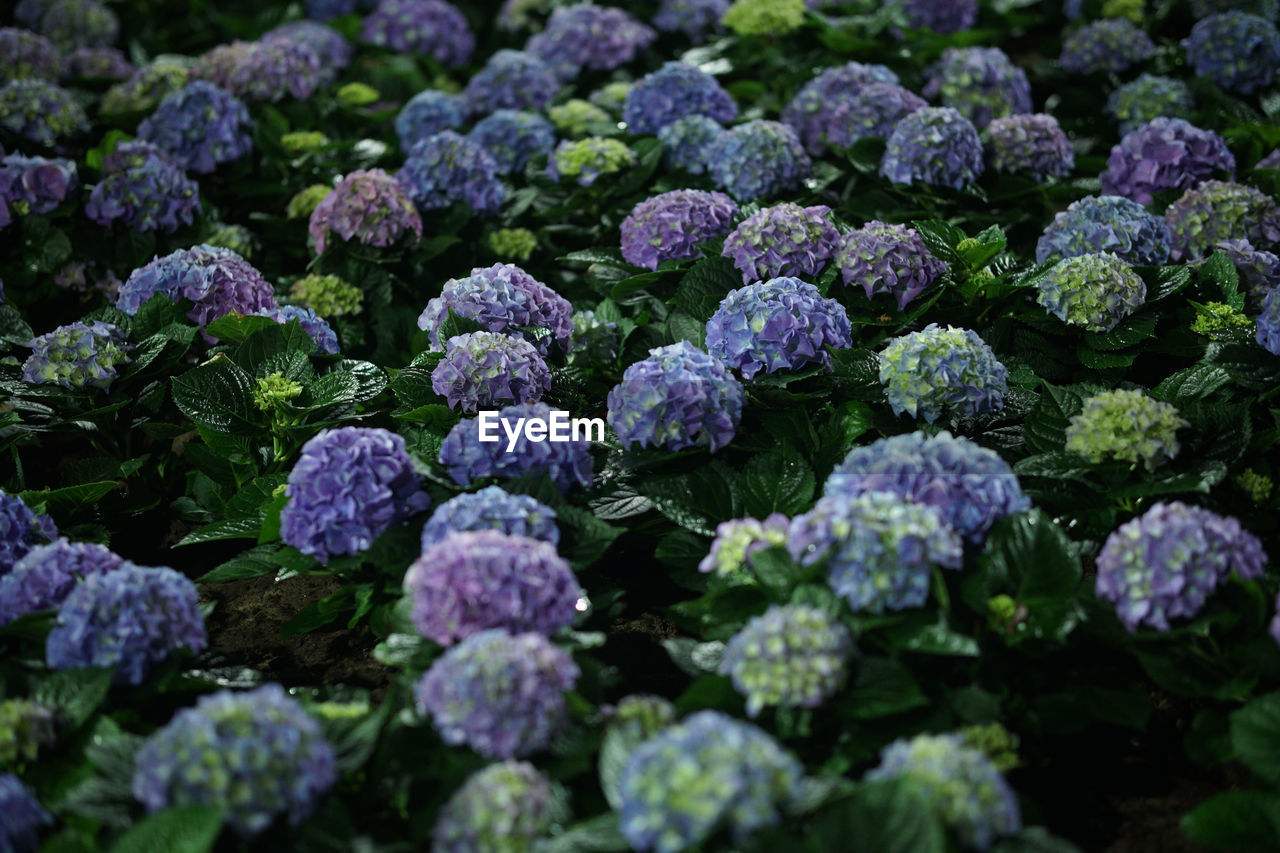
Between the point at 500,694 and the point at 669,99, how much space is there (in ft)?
8.19

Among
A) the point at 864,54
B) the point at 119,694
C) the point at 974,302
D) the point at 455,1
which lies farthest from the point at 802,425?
the point at 455,1

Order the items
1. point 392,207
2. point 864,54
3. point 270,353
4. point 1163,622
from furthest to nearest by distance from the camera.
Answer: point 864,54, point 392,207, point 270,353, point 1163,622

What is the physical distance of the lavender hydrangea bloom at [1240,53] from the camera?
12.8 ft

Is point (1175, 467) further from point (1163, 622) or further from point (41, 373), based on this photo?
point (41, 373)

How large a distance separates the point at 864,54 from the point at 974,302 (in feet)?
5.50

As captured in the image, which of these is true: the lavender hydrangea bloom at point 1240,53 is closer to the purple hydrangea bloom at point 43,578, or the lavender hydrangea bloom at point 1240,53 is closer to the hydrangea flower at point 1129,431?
the hydrangea flower at point 1129,431

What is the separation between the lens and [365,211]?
10.2 feet

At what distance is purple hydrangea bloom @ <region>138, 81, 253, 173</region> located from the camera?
11.8ft

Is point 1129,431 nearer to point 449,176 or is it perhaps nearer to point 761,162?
point 761,162

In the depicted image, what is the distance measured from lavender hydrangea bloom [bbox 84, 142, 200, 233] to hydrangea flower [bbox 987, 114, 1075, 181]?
2376 mm

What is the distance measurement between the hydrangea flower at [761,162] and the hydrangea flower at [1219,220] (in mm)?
1013

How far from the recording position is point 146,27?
5020 mm

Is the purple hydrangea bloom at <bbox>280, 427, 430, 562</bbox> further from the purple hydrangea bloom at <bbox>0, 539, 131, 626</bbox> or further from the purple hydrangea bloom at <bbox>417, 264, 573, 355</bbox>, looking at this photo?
the purple hydrangea bloom at <bbox>417, 264, 573, 355</bbox>

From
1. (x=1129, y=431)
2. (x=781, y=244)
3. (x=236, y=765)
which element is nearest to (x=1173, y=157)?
(x=781, y=244)
